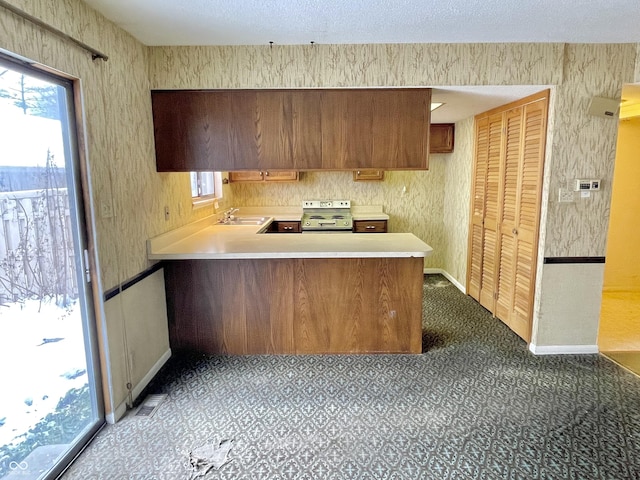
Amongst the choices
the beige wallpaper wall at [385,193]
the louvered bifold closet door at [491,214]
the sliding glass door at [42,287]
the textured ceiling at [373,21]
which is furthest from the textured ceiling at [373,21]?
the beige wallpaper wall at [385,193]

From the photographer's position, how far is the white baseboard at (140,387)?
2.26 metres

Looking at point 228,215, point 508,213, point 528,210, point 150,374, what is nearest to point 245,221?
point 228,215

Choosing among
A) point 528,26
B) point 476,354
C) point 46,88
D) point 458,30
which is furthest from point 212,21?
point 476,354

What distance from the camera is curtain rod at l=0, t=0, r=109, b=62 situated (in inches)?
60.1

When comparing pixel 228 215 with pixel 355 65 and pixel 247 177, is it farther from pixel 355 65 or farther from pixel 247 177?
pixel 355 65

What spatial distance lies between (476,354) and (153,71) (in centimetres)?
337

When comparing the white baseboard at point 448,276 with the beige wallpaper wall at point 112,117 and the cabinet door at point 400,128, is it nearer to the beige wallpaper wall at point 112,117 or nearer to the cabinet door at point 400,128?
the cabinet door at point 400,128

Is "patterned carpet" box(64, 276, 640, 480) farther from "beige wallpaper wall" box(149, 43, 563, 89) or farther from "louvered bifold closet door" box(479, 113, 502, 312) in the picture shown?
"beige wallpaper wall" box(149, 43, 563, 89)

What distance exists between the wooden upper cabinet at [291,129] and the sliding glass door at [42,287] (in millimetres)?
956

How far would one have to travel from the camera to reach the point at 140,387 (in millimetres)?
2574

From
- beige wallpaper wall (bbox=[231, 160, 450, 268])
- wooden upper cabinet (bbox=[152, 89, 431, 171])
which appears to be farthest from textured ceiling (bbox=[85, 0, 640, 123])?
beige wallpaper wall (bbox=[231, 160, 450, 268])

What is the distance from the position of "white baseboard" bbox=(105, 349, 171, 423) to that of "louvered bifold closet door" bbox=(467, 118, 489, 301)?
3.31m

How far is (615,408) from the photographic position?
2348 millimetres

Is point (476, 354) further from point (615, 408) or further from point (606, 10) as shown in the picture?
point (606, 10)
